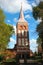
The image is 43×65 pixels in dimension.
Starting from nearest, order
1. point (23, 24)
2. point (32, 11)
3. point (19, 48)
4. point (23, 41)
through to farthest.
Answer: point (32, 11) → point (19, 48) → point (23, 41) → point (23, 24)

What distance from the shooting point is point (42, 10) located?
129ft

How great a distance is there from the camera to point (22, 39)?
383ft

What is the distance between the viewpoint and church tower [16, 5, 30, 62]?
105 metres

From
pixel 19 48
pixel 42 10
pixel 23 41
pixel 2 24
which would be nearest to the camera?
pixel 42 10

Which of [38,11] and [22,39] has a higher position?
[22,39]

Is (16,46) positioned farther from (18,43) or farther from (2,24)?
(2,24)

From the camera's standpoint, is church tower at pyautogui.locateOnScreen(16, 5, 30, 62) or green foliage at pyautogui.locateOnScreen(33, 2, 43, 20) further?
church tower at pyautogui.locateOnScreen(16, 5, 30, 62)

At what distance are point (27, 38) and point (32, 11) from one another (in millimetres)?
72208

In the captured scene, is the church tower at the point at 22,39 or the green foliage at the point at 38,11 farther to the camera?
the church tower at the point at 22,39

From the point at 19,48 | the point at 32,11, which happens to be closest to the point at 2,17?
the point at 32,11

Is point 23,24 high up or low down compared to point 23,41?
up

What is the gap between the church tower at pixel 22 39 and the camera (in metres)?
105

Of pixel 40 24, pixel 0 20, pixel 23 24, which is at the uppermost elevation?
pixel 23 24

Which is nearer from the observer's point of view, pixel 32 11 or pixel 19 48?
pixel 32 11
